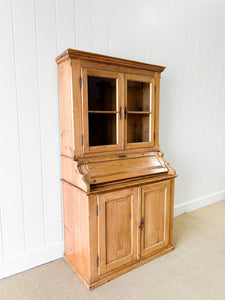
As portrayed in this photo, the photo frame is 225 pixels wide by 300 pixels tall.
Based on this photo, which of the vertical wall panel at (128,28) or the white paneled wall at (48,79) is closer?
the white paneled wall at (48,79)

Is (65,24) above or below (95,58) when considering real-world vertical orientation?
above

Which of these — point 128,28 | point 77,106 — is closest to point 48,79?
point 77,106

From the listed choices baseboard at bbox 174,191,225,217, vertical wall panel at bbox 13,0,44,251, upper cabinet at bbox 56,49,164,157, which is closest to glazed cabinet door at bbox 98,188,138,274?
upper cabinet at bbox 56,49,164,157

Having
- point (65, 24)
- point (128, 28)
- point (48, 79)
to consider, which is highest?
point (128, 28)

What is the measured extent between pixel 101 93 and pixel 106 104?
0.31 ft

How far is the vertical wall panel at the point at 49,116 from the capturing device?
1.78m

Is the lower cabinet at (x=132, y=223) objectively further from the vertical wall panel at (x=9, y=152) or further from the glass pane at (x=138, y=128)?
the vertical wall panel at (x=9, y=152)

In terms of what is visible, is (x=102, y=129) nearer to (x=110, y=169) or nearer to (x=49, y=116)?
(x=110, y=169)

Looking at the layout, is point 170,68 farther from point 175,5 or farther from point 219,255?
point 219,255

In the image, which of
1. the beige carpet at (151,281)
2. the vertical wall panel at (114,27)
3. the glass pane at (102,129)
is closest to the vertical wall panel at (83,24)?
the vertical wall panel at (114,27)

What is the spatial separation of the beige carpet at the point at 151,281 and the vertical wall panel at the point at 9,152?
28cm

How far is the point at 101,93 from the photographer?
1759 millimetres

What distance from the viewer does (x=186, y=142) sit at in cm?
289

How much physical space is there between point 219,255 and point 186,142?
1355 millimetres
